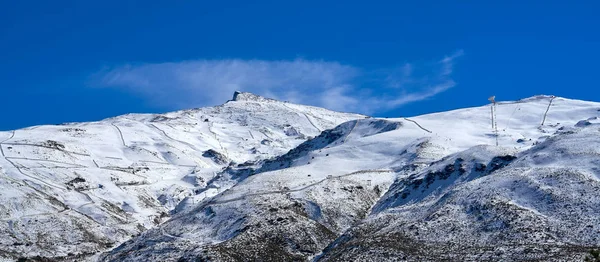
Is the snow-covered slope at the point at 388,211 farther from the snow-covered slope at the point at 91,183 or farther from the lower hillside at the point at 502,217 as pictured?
the snow-covered slope at the point at 91,183

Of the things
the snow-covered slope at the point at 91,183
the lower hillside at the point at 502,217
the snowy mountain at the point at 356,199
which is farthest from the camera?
the snow-covered slope at the point at 91,183

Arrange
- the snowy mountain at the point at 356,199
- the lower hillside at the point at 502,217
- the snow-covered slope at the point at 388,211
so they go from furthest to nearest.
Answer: the snowy mountain at the point at 356,199 → the snow-covered slope at the point at 388,211 → the lower hillside at the point at 502,217

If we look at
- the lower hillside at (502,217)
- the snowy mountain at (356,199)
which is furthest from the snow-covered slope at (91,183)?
the lower hillside at (502,217)

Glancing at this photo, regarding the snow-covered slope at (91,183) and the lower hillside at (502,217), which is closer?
the lower hillside at (502,217)

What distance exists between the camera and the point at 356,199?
282 feet

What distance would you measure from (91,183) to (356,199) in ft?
208

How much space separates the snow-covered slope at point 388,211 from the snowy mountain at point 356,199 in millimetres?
198

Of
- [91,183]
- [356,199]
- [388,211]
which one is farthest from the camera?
[91,183]

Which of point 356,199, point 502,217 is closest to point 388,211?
point 356,199

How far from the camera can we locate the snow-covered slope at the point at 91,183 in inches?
3687

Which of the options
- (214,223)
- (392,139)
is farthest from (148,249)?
(392,139)

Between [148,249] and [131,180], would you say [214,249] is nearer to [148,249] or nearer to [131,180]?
[148,249]

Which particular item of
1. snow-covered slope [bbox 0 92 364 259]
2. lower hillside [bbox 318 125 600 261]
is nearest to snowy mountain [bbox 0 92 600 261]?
lower hillside [bbox 318 125 600 261]

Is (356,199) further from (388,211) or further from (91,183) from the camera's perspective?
(91,183)
